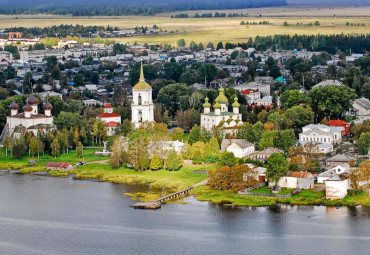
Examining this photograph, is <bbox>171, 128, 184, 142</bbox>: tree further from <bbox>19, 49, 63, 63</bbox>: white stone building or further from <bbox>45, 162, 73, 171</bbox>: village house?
<bbox>19, 49, 63, 63</bbox>: white stone building

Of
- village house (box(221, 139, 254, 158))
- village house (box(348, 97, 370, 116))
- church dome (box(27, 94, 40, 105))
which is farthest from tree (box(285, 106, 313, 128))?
church dome (box(27, 94, 40, 105))

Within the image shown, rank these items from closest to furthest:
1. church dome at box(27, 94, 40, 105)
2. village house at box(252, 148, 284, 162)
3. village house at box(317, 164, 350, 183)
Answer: village house at box(317, 164, 350, 183), village house at box(252, 148, 284, 162), church dome at box(27, 94, 40, 105)

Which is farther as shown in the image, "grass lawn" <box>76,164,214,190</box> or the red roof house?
the red roof house

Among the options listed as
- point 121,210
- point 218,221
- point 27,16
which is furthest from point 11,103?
point 27,16

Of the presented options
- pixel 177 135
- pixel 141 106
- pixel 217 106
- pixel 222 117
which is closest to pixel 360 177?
pixel 177 135

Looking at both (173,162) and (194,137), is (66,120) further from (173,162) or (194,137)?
(173,162)

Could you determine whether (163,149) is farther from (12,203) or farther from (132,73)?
(132,73)
